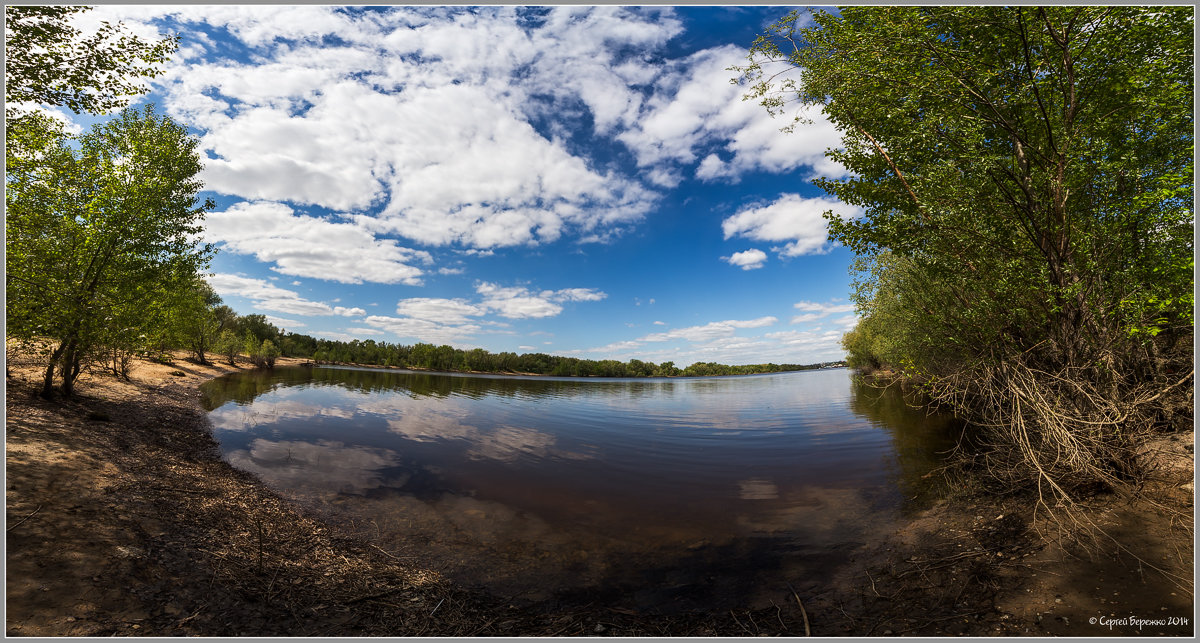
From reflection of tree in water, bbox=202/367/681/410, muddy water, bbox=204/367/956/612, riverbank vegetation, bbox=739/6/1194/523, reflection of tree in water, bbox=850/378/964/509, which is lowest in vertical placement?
reflection of tree in water, bbox=202/367/681/410

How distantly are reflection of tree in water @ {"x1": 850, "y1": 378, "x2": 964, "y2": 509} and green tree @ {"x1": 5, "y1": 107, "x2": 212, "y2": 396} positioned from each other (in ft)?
90.8

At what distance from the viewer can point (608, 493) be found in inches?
541

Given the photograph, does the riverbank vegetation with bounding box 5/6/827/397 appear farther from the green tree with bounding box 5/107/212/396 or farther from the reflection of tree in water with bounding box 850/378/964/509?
the reflection of tree in water with bounding box 850/378/964/509

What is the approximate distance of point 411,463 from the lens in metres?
16.4

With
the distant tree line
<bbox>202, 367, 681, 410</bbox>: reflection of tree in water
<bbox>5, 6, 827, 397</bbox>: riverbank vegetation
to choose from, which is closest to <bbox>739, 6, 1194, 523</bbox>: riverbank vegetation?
<bbox>5, 6, 827, 397</bbox>: riverbank vegetation

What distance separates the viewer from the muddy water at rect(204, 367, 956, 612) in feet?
26.9

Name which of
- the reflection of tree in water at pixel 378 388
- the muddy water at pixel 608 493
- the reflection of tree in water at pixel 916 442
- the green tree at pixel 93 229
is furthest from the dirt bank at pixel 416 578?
the reflection of tree in water at pixel 378 388

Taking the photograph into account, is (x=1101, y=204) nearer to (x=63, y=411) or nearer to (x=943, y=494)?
(x=943, y=494)

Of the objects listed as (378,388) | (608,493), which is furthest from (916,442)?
(378,388)

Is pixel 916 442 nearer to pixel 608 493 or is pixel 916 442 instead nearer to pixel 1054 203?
pixel 1054 203

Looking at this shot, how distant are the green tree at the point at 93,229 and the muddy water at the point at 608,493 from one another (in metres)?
7.03

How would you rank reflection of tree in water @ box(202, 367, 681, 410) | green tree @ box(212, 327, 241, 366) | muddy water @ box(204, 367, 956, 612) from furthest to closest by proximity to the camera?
green tree @ box(212, 327, 241, 366) < reflection of tree in water @ box(202, 367, 681, 410) < muddy water @ box(204, 367, 956, 612)

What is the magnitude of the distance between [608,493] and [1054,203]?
14.4 m

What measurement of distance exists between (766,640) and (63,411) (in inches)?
982
